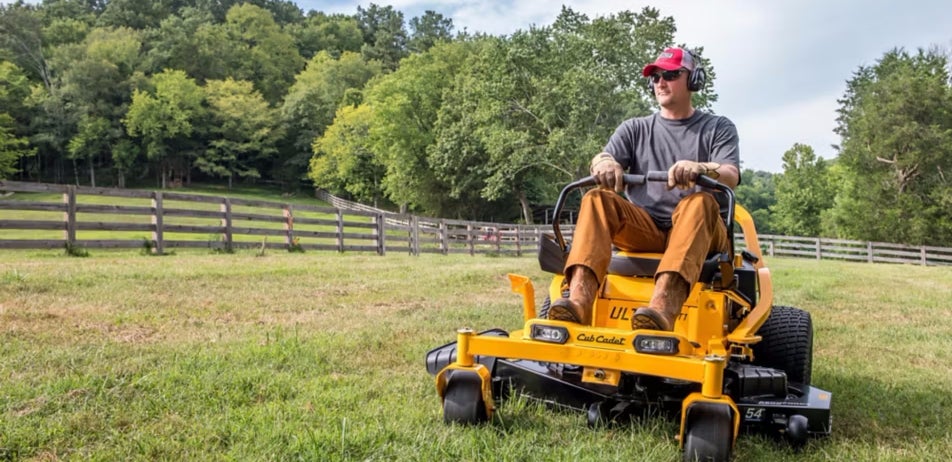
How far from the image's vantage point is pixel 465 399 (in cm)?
286

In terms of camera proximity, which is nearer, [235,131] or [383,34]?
[235,131]

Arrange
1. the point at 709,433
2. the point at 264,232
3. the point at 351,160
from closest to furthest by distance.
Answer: the point at 709,433 < the point at 264,232 < the point at 351,160

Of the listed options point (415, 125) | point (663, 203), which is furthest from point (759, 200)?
point (663, 203)

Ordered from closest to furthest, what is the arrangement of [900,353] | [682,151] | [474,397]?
[474,397], [682,151], [900,353]

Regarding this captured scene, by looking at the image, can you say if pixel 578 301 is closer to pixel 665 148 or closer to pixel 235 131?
pixel 665 148

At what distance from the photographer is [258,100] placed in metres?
65.3

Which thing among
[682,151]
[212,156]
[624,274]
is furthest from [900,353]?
[212,156]

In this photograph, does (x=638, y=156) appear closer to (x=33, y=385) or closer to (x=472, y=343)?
(x=472, y=343)

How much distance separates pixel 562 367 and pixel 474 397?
51 centimetres

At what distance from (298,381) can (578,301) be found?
5.43 ft

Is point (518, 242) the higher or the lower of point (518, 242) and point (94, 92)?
the lower

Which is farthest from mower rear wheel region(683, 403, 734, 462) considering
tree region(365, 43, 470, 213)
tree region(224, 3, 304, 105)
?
tree region(224, 3, 304, 105)

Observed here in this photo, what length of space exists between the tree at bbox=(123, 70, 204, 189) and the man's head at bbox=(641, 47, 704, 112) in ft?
205

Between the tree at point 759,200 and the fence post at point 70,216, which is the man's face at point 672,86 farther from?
the tree at point 759,200
